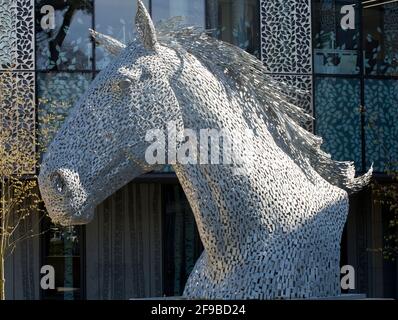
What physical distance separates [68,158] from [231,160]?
0.89m

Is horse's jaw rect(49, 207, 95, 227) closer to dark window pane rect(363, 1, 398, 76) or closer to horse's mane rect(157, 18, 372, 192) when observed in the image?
horse's mane rect(157, 18, 372, 192)

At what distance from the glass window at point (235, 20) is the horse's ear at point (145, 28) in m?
12.2

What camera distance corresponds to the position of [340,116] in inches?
688

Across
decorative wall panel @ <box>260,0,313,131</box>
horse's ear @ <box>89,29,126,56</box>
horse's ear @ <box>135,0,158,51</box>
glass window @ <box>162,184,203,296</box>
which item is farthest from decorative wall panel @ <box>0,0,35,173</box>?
horse's ear @ <box>135,0,158,51</box>

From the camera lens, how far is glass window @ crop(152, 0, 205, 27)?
17.3 m

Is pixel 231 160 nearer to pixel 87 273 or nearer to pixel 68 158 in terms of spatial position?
pixel 68 158

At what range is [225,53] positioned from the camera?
210 inches

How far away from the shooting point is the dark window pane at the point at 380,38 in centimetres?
1783

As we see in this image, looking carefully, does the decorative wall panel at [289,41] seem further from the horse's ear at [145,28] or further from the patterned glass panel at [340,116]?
the horse's ear at [145,28]

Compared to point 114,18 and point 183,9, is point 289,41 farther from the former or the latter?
point 114,18

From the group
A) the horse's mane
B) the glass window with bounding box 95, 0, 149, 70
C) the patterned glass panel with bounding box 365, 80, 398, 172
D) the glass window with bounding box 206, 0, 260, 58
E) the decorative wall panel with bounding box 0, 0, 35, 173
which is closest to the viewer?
the horse's mane

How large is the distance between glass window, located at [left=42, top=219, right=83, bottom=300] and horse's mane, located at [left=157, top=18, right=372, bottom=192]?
13.1 meters

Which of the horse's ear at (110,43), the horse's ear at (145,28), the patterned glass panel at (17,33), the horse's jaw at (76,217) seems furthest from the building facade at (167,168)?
the horse's jaw at (76,217)
